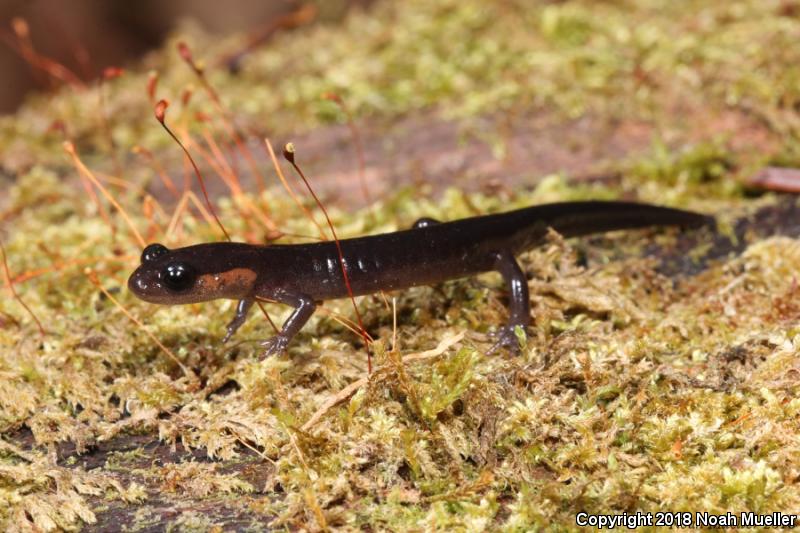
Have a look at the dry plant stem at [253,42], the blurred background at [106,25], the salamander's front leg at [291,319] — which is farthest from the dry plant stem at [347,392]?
the blurred background at [106,25]

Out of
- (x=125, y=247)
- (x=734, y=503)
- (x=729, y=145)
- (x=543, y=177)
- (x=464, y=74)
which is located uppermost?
(x=464, y=74)

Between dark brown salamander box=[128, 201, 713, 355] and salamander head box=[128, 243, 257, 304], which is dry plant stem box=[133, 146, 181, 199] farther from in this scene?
dark brown salamander box=[128, 201, 713, 355]

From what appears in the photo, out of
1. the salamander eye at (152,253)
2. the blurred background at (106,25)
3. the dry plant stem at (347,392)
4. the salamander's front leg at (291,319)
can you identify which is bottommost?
the dry plant stem at (347,392)

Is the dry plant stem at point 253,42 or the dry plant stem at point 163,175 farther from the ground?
the dry plant stem at point 253,42

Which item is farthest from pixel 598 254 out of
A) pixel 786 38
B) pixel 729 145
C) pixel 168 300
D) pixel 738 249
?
pixel 786 38

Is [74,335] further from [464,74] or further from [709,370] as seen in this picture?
[464,74]

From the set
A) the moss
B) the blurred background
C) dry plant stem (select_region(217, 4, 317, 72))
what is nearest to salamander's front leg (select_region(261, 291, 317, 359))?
the moss

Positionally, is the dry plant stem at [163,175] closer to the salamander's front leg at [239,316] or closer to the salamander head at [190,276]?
the salamander head at [190,276]
